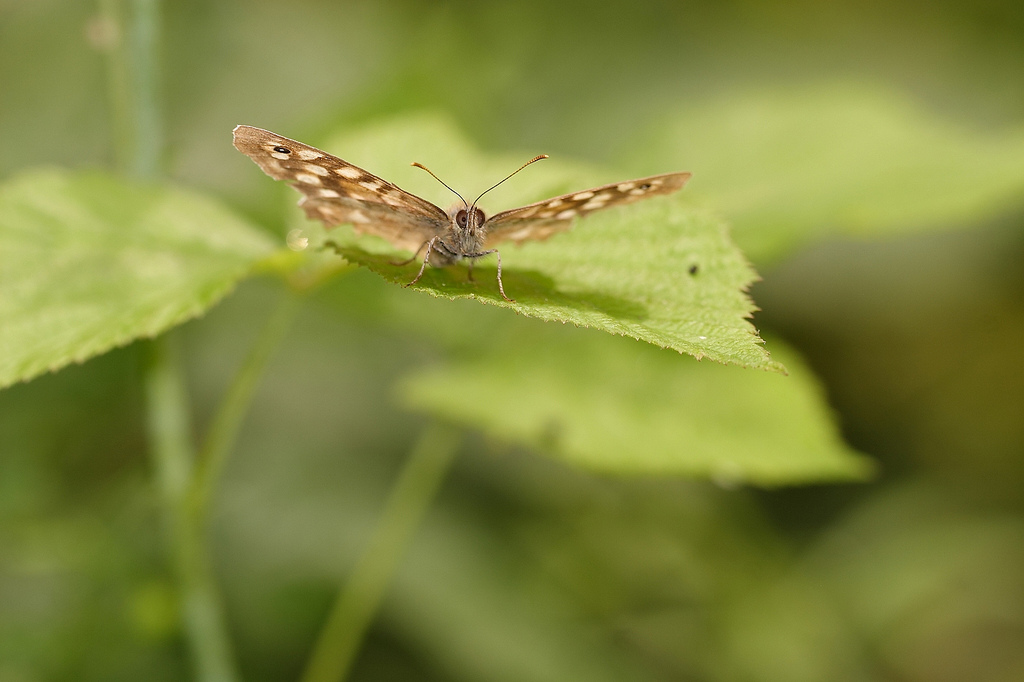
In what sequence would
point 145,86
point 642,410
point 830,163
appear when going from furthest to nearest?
point 830,163 → point 642,410 → point 145,86

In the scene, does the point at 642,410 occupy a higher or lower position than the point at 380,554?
higher

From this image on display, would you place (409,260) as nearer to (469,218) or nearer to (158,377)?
(469,218)

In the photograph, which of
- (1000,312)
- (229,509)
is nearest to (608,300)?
(229,509)

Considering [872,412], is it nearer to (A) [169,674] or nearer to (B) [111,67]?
(A) [169,674]

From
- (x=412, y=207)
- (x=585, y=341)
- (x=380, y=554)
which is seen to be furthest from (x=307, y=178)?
(x=380, y=554)

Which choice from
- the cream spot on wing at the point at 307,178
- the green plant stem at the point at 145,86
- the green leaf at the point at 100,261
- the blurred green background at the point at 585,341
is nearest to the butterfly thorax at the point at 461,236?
the cream spot on wing at the point at 307,178

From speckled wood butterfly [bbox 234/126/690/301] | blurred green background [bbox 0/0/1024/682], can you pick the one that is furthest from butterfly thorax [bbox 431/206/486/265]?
blurred green background [bbox 0/0/1024/682]
